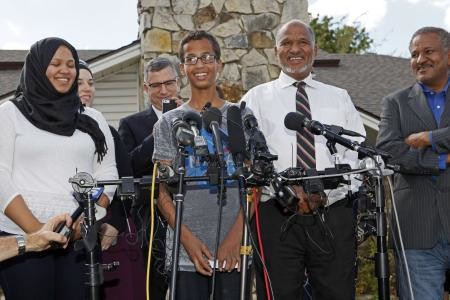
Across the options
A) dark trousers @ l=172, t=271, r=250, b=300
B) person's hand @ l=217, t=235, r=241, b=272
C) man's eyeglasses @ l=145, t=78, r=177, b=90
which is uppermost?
A: man's eyeglasses @ l=145, t=78, r=177, b=90

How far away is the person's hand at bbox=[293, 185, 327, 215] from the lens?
3.98m

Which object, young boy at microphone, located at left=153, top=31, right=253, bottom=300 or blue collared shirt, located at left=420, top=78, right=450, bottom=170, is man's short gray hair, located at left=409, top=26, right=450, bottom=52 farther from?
young boy at microphone, located at left=153, top=31, right=253, bottom=300

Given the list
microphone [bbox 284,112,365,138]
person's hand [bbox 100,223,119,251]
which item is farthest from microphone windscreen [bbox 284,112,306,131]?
person's hand [bbox 100,223,119,251]

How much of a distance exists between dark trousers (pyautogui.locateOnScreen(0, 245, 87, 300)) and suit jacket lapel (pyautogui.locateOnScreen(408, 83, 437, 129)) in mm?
2330

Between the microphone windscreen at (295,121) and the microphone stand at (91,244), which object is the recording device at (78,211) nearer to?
the microphone stand at (91,244)

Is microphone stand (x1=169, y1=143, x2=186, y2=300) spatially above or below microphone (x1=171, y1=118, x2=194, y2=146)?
below

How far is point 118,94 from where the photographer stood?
31.9 ft

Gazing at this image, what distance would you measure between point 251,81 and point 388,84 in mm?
5424

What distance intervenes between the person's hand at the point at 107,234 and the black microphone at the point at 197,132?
1244 mm

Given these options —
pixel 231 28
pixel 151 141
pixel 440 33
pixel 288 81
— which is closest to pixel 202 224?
pixel 151 141

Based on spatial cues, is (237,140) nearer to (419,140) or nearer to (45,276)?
(45,276)

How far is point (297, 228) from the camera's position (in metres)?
4.23

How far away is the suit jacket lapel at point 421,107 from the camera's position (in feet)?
15.2

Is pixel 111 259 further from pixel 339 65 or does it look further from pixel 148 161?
pixel 339 65
